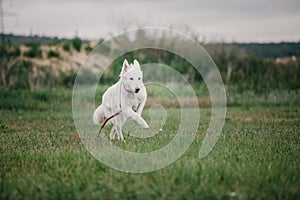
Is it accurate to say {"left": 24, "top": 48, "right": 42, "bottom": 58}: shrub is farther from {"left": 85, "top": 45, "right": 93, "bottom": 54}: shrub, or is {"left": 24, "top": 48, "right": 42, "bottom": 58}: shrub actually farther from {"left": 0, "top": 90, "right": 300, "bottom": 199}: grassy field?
{"left": 0, "top": 90, "right": 300, "bottom": 199}: grassy field

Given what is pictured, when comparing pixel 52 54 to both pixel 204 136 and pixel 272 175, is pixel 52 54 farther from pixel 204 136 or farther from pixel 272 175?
pixel 272 175

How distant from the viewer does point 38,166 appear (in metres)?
8.61

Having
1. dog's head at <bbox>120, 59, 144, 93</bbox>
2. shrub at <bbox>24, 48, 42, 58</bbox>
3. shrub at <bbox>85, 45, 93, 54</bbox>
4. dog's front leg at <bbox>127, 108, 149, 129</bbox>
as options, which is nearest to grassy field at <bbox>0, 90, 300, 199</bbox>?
dog's front leg at <bbox>127, 108, 149, 129</bbox>

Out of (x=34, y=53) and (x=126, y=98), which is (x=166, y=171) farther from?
(x=34, y=53)

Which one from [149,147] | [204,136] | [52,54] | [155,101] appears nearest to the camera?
[149,147]

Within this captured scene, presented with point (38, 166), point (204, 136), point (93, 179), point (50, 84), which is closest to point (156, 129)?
point (204, 136)

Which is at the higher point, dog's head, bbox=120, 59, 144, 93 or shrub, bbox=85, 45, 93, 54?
shrub, bbox=85, 45, 93, 54

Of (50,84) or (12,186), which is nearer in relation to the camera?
(12,186)

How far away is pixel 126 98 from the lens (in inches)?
417

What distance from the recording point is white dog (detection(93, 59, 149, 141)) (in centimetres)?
1023

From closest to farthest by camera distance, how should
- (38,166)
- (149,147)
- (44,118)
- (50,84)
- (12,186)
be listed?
(12,186)
(38,166)
(149,147)
(44,118)
(50,84)

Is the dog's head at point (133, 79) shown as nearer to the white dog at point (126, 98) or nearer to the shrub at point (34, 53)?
the white dog at point (126, 98)

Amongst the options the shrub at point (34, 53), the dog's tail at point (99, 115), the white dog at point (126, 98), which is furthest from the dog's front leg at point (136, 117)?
the shrub at point (34, 53)

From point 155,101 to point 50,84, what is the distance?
845cm
